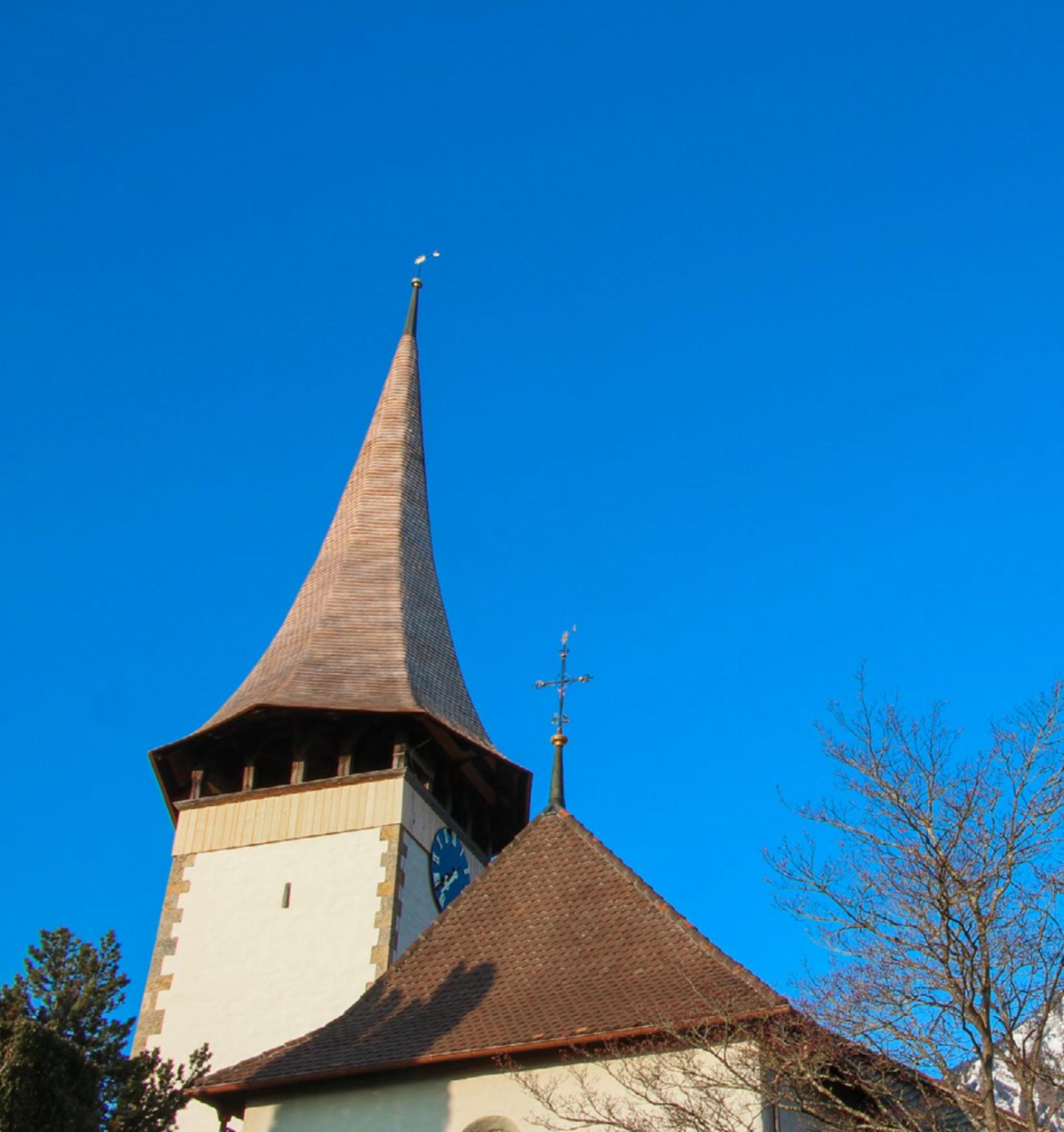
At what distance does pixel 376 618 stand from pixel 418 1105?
12.6 metres

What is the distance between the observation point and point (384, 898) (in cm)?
2139

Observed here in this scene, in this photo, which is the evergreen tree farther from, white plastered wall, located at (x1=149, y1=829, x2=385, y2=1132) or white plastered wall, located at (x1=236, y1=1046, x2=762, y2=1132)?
white plastered wall, located at (x1=149, y1=829, x2=385, y2=1132)

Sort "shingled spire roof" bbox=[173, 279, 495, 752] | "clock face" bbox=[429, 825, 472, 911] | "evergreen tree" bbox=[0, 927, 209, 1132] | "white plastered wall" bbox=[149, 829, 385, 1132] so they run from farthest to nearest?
1. "shingled spire roof" bbox=[173, 279, 495, 752]
2. "clock face" bbox=[429, 825, 472, 911]
3. "white plastered wall" bbox=[149, 829, 385, 1132]
4. "evergreen tree" bbox=[0, 927, 209, 1132]

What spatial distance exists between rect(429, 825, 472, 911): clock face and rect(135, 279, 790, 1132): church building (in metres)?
0.05

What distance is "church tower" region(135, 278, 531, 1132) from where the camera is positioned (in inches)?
824

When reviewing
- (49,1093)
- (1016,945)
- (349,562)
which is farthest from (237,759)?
(1016,945)

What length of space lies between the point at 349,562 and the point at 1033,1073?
59.7 ft

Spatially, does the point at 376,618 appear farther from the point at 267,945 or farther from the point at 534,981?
the point at 534,981

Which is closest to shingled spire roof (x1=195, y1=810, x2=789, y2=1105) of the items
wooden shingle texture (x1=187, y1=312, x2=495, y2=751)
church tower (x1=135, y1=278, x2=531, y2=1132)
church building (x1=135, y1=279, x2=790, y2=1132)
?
church building (x1=135, y1=279, x2=790, y2=1132)

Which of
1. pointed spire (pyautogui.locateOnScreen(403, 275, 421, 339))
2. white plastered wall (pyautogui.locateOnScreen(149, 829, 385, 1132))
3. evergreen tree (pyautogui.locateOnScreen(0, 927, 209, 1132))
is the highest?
pointed spire (pyautogui.locateOnScreen(403, 275, 421, 339))

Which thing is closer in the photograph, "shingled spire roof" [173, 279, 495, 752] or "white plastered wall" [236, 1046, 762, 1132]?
"white plastered wall" [236, 1046, 762, 1132]

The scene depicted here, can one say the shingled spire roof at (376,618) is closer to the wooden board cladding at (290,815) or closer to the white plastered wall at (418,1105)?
the wooden board cladding at (290,815)

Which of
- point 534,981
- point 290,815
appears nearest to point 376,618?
point 290,815

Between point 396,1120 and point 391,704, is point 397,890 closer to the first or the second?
point 391,704
